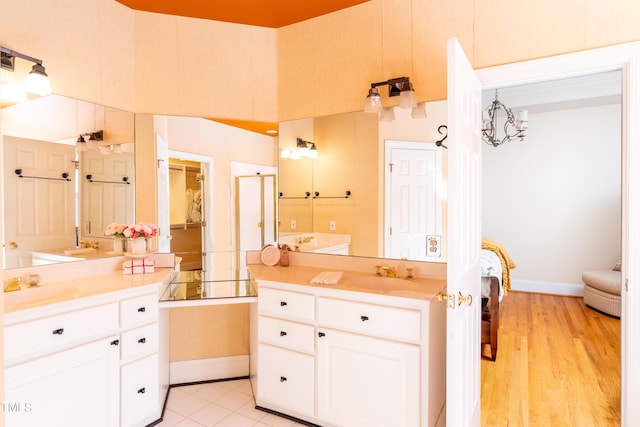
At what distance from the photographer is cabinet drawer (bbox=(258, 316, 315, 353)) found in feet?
7.41

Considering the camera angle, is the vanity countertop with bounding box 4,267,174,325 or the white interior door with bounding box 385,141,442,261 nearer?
the vanity countertop with bounding box 4,267,174,325

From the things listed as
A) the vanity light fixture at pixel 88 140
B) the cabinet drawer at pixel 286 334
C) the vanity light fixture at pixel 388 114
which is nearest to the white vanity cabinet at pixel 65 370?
the cabinet drawer at pixel 286 334

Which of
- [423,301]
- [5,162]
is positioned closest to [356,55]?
[423,301]

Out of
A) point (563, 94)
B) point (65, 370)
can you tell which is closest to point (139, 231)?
point (65, 370)

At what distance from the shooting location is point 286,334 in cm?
233

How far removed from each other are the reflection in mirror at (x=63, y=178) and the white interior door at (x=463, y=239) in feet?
7.45

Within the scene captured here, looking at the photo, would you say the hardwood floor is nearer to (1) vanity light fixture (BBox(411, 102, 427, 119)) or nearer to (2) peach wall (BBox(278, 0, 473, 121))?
(1) vanity light fixture (BBox(411, 102, 427, 119))

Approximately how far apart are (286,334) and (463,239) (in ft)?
3.99

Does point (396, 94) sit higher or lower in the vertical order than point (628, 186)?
higher

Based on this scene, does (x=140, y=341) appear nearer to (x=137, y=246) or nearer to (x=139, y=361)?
(x=139, y=361)

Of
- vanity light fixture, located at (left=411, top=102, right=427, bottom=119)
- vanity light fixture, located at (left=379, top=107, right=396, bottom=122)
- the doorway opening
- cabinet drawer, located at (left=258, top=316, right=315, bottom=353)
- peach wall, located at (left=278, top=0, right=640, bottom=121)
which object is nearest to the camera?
peach wall, located at (left=278, top=0, right=640, bottom=121)

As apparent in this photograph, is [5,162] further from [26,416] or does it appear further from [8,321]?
[26,416]

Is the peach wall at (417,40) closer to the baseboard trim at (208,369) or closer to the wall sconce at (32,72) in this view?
the wall sconce at (32,72)

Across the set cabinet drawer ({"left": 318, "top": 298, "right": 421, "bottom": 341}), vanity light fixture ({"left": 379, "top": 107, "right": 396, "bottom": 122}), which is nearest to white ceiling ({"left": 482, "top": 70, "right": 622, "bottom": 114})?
vanity light fixture ({"left": 379, "top": 107, "right": 396, "bottom": 122})
